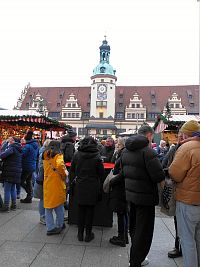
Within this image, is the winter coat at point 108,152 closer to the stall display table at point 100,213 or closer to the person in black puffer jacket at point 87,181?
the stall display table at point 100,213

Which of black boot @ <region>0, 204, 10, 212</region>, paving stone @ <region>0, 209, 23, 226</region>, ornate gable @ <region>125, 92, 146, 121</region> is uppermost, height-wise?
ornate gable @ <region>125, 92, 146, 121</region>

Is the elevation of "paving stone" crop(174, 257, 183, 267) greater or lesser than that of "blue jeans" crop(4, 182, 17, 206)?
lesser

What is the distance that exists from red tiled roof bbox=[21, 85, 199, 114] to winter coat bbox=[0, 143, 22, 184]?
5899 centimetres

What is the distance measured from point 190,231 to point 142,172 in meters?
0.84

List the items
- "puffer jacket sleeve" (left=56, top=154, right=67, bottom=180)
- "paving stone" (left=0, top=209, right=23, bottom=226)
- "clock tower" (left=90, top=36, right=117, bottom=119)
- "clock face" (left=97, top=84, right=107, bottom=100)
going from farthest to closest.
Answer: "clock face" (left=97, top=84, right=107, bottom=100), "clock tower" (left=90, top=36, right=117, bottom=119), "paving stone" (left=0, top=209, right=23, bottom=226), "puffer jacket sleeve" (left=56, top=154, right=67, bottom=180)

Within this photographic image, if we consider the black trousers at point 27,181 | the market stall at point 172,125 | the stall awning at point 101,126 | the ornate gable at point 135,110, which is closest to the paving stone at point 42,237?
the black trousers at point 27,181

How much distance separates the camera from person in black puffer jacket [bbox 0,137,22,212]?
246 inches

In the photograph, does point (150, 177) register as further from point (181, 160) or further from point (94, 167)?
point (94, 167)

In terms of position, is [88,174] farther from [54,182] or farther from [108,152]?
[108,152]

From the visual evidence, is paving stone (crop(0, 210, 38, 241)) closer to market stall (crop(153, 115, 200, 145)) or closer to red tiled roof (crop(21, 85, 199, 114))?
market stall (crop(153, 115, 200, 145))

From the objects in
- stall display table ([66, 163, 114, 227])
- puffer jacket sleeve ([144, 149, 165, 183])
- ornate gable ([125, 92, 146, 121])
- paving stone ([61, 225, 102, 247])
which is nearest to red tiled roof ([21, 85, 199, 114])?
ornate gable ([125, 92, 146, 121])

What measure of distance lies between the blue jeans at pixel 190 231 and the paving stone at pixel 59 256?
1.39m

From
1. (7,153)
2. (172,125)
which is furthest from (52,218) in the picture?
(172,125)

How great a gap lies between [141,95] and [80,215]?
63.6 metres
